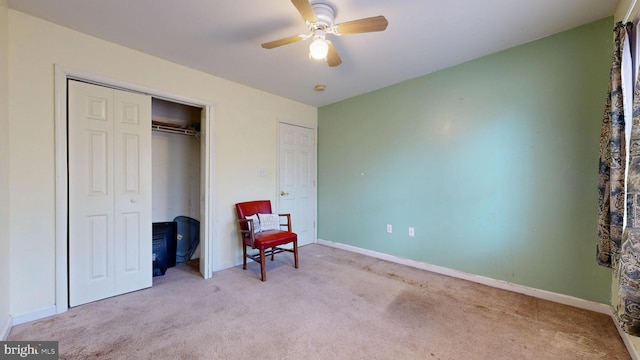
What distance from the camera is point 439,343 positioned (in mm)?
1757

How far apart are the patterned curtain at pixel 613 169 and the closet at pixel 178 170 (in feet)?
13.5

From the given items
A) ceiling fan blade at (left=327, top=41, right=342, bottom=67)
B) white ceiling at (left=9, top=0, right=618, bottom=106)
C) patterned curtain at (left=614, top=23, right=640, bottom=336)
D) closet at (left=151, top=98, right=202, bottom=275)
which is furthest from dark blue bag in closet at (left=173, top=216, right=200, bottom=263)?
patterned curtain at (left=614, top=23, right=640, bottom=336)

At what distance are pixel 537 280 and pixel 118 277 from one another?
4036mm

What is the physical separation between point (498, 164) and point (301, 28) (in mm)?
2338

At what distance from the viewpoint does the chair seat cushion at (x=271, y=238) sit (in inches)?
109

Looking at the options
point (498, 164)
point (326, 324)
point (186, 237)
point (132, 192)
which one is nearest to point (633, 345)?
point (498, 164)

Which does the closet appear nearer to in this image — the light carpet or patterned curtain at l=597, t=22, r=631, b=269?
the light carpet

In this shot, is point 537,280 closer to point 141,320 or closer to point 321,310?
point 321,310

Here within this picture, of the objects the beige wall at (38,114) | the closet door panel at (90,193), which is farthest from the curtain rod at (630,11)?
the closet door panel at (90,193)

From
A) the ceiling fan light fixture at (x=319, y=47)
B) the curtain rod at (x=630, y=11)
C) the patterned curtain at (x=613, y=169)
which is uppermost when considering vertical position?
the curtain rod at (x=630, y=11)

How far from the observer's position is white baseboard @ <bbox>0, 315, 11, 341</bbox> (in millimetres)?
1731

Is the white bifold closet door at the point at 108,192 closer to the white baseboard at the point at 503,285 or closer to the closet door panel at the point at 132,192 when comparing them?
the closet door panel at the point at 132,192

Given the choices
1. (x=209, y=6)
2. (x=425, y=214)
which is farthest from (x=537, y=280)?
(x=209, y=6)

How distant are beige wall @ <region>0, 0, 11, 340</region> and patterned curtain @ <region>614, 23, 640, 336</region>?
379 centimetres
